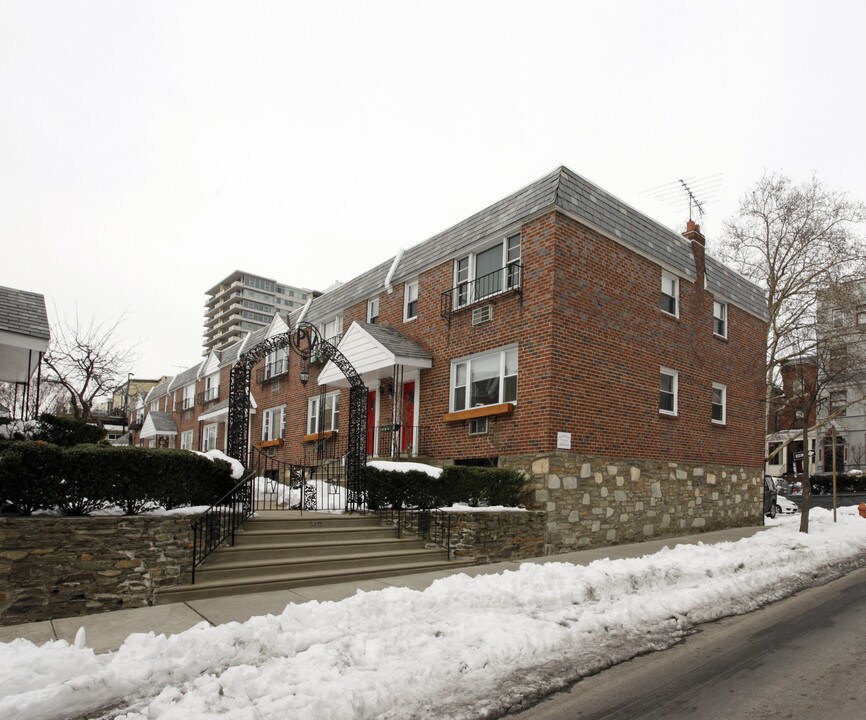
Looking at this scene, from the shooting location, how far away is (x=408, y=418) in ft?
57.7

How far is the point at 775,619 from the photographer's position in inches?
302

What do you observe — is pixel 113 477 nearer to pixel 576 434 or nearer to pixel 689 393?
pixel 576 434

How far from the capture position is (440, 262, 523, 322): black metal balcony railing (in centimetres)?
1470

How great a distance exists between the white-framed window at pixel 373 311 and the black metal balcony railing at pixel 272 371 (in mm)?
6105

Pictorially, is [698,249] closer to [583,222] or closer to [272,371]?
[583,222]

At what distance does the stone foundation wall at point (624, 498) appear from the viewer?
1298 centimetres

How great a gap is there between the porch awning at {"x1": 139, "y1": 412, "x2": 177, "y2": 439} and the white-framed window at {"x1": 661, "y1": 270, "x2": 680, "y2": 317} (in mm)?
31923

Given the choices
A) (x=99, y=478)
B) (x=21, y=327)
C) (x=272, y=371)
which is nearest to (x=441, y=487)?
(x=99, y=478)

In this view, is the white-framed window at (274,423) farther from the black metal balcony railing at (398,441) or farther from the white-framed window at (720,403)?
the white-framed window at (720,403)

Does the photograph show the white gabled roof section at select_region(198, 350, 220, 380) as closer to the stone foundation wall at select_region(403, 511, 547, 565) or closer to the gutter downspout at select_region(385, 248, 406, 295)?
the gutter downspout at select_region(385, 248, 406, 295)

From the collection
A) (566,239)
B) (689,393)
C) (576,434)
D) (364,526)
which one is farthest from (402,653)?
(689,393)

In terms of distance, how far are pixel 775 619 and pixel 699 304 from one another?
38.1ft

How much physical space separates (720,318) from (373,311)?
33.9 ft

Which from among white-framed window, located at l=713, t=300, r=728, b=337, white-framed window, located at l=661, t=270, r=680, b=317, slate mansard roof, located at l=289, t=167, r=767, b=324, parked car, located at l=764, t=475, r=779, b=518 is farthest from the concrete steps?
parked car, located at l=764, t=475, r=779, b=518
